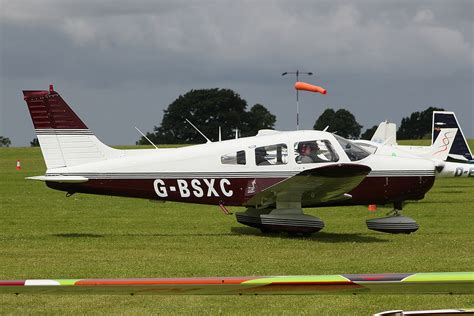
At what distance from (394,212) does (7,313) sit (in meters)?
8.88

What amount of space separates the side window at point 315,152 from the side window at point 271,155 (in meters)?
0.22

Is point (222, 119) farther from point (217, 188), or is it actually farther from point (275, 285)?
point (275, 285)

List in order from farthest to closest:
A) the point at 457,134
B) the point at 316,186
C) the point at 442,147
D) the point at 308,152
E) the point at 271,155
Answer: the point at 457,134 < the point at 442,147 < the point at 271,155 < the point at 308,152 < the point at 316,186

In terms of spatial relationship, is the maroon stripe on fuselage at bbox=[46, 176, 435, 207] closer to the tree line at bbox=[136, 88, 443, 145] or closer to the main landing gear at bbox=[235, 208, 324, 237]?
the main landing gear at bbox=[235, 208, 324, 237]

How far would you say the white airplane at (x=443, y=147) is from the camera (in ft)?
76.9

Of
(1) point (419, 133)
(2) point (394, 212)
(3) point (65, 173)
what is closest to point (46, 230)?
(3) point (65, 173)

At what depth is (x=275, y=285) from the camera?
233 inches

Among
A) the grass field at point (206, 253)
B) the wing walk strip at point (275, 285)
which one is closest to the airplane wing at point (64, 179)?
the grass field at point (206, 253)

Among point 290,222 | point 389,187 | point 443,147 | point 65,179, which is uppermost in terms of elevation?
point 443,147

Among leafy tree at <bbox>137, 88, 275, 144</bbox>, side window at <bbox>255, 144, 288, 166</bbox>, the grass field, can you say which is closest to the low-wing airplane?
side window at <bbox>255, 144, 288, 166</bbox>

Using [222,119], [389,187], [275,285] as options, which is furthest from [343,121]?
[275,285]

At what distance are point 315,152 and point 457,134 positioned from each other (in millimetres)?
16279

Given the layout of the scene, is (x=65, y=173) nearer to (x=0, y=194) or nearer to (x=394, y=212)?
(x=394, y=212)

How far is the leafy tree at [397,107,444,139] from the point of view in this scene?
102662 millimetres
